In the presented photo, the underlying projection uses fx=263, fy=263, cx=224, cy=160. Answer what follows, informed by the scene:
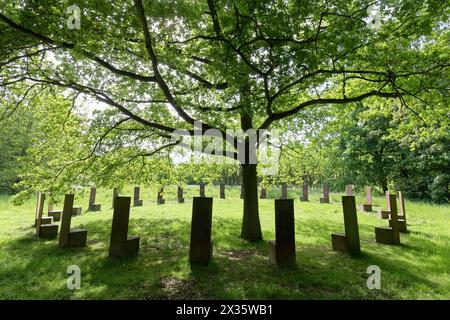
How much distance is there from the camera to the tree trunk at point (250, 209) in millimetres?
7758

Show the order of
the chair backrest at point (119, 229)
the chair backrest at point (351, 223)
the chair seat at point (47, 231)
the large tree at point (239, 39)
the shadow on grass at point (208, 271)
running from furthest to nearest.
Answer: the chair seat at point (47, 231), the chair backrest at point (351, 223), the chair backrest at point (119, 229), the large tree at point (239, 39), the shadow on grass at point (208, 271)

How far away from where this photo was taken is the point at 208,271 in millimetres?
4926

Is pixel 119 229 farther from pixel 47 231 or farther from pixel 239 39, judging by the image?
pixel 239 39

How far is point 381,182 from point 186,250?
24.1 metres

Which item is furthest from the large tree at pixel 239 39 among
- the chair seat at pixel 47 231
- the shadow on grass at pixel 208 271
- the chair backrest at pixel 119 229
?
the chair seat at pixel 47 231

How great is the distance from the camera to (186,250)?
650cm

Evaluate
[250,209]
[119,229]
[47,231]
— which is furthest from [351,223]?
[47,231]

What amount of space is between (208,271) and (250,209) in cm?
319

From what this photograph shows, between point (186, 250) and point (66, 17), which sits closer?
point (66, 17)

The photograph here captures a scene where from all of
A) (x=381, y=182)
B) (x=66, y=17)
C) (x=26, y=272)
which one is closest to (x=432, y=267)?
(x=26, y=272)

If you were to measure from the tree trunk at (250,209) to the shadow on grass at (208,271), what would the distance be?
0.42 metres

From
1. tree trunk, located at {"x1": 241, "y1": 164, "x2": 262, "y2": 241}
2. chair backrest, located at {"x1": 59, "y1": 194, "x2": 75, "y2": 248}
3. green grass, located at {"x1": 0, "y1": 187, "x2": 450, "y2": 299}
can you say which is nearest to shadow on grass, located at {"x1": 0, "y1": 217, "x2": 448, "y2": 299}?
green grass, located at {"x1": 0, "y1": 187, "x2": 450, "y2": 299}

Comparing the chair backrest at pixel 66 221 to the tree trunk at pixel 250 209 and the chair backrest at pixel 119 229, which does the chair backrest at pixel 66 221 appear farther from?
the tree trunk at pixel 250 209

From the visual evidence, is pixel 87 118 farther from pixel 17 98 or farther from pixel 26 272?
pixel 26 272
